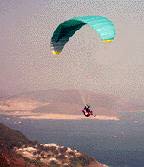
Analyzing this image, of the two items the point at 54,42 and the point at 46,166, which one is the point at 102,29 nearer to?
the point at 54,42

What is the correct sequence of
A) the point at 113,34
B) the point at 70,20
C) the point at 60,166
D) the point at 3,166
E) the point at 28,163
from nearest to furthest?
the point at 113,34, the point at 70,20, the point at 3,166, the point at 28,163, the point at 60,166

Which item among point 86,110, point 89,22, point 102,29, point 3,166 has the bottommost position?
point 86,110

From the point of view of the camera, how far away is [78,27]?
104ft

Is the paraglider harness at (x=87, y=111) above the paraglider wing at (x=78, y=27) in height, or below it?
below

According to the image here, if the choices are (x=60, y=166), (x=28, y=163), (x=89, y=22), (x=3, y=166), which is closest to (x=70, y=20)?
(x=89, y=22)

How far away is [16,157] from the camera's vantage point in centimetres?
18938

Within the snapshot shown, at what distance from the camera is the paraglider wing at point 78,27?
2180 cm

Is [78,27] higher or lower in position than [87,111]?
higher

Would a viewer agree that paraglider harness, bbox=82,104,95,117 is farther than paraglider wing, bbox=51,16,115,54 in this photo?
Yes

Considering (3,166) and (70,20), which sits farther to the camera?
(3,166)

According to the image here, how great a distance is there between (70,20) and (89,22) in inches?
153

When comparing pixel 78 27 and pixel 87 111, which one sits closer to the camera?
pixel 87 111

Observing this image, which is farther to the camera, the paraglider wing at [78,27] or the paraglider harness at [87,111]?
the paraglider harness at [87,111]

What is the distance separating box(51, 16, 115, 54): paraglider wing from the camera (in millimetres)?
21797
